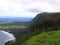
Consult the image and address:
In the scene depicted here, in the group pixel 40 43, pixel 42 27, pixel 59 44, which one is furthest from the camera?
pixel 42 27

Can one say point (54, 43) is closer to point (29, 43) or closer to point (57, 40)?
point (57, 40)

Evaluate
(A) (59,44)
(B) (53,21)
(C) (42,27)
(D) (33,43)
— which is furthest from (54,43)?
(B) (53,21)

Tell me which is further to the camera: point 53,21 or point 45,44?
point 53,21

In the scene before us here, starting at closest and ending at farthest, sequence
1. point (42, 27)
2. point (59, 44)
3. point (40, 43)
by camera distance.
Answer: point (59, 44)
point (40, 43)
point (42, 27)

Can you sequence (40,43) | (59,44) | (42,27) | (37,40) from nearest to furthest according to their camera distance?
(59,44)
(40,43)
(37,40)
(42,27)

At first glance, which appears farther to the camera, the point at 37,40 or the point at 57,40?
the point at 37,40

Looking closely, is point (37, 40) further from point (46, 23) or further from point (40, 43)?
point (46, 23)

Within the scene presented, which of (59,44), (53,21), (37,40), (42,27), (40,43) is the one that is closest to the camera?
(59,44)

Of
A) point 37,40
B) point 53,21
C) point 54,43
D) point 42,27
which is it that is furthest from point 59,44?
point 53,21

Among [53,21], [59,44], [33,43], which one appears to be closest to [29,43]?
[33,43]
